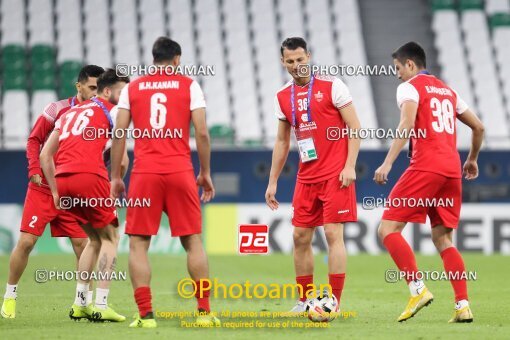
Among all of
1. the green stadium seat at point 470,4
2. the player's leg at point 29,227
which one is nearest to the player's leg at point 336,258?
the player's leg at point 29,227

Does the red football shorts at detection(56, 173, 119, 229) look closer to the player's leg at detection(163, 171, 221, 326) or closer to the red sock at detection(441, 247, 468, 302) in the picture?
the player's leg at detection(163, 171, 221, 326)

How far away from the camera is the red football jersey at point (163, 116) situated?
7.67m

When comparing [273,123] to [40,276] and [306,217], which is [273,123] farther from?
[306,217]

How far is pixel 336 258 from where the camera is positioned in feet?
27.7

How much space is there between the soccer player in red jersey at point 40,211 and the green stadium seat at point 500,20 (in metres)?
19.6

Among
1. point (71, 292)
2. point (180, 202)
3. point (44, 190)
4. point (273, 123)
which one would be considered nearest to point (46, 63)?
point (273, 123)

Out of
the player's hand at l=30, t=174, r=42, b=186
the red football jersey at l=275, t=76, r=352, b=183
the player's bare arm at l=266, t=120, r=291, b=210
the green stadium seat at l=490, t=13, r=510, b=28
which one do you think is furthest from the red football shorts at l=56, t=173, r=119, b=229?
the green stadium seat at l=490, t=13, r=510, b=28

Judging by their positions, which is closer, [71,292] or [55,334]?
[55,334]

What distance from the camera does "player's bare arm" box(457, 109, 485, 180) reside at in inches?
342

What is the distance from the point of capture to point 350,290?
11.7 meters

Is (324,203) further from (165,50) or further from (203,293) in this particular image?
(165,50)

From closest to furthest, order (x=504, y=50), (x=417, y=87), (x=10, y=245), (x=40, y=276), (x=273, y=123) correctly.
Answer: (x=417, y=87), (x=40, y=276), (x=10, y=245), (x=273, y=123), (x=504, y=50)

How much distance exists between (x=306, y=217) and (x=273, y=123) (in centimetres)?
1538

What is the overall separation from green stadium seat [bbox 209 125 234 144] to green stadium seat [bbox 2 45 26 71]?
16.9ft
